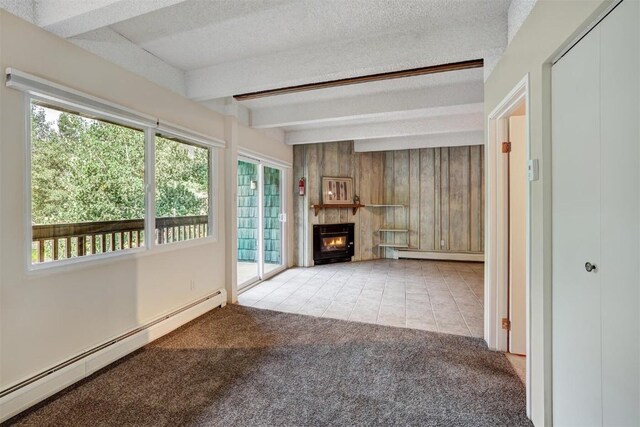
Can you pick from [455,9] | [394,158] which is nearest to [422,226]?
[394,158]

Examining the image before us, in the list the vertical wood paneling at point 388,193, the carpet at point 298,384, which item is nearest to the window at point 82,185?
the carpet at point 298,384

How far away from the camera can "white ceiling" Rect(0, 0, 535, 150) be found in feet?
6.55

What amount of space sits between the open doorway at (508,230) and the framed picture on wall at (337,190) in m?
4.04

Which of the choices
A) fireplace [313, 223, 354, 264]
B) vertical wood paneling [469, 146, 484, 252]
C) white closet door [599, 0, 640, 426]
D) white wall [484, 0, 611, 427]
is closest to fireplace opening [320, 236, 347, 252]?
fireplace [313, 223, 354, 264]

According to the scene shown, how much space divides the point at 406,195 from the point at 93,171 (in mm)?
6242

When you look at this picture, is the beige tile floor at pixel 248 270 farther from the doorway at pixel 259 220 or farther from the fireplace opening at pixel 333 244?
the fireplace opening at pixel 333 244

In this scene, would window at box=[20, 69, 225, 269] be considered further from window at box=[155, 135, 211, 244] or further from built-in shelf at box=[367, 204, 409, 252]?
built-in shelf at box=[367, 204, 409, 252]

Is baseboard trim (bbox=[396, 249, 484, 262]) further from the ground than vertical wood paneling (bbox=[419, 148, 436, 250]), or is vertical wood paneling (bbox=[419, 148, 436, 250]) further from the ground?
vertical wood paneling (bbox=[419, 148, 436, 250])

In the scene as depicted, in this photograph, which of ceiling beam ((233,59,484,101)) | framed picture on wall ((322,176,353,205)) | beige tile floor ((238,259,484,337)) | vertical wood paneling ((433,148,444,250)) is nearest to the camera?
ceiling beam ((233,59,484,101))

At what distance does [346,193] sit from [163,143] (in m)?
4.27

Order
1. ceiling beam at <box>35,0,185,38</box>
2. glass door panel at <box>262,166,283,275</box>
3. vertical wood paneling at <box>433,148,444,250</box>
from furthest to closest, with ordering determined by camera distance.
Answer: vertical wood paneling at <box>433,148,444,250</box>
glass door panel at <box>262,166,283,275</box>
ceiling beam at <box>35,0,185,38</box>

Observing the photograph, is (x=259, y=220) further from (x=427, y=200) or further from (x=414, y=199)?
(x=427, y=200)

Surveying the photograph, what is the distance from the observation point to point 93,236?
2.38 metres

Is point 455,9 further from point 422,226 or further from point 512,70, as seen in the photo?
point 422,226
